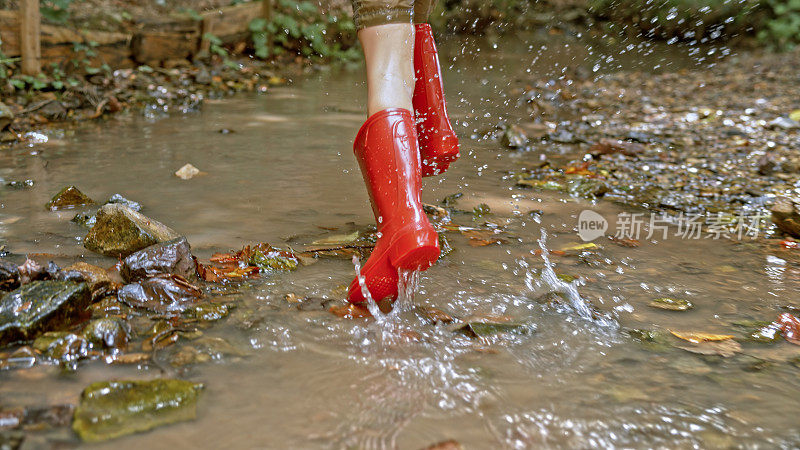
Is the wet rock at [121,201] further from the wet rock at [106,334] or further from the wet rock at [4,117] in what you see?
the wet rock at [4,117]

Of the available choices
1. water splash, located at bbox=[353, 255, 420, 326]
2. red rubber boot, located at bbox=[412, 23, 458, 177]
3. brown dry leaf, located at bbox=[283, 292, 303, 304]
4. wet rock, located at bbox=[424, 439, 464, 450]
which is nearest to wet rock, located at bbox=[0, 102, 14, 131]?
red rubber boot, located at bbox=[412, 23, 458, 177]

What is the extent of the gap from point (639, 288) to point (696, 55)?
9723 mm

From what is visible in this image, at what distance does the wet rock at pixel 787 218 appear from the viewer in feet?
8.20

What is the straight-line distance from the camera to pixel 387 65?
185cm

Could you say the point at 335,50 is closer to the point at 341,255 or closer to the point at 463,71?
the point at 463,71

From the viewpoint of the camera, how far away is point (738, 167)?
3615mm

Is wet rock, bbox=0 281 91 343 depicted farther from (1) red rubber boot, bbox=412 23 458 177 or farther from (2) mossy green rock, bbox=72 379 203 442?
(1) red rubber boot, bbox=412 23 458 177

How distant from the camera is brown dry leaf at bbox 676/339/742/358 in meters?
1.57

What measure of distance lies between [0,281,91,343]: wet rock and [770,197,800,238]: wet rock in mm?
2518

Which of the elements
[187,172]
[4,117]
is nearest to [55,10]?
[4,117]

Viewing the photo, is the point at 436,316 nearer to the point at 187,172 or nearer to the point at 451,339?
the point at 451,339

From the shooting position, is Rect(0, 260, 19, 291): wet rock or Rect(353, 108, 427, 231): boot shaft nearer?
Rect(0, 260, 19, 291): wet rock

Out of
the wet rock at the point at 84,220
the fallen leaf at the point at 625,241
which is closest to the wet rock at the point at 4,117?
the wet rock at the point at 84,220

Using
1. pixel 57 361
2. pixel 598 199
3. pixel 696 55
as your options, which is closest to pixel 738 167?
pixel 598 199
